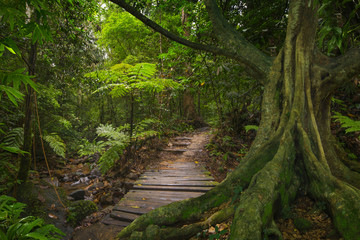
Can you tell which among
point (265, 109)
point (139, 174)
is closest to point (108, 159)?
point (139, 174)

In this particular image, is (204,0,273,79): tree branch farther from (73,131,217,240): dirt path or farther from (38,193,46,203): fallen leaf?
(38,193,46,203): fallen leaf

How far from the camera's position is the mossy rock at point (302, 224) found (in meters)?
1.93

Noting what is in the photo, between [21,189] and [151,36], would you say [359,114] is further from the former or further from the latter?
[151,36]

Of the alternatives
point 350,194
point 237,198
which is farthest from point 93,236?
point 350,194

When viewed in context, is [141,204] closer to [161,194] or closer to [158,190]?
[161,194]

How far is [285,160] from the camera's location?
99.3 inches

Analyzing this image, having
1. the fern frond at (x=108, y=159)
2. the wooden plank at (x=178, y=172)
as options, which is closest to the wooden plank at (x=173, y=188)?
the wooden plank at (x=178, y=172)

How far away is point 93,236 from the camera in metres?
3.17

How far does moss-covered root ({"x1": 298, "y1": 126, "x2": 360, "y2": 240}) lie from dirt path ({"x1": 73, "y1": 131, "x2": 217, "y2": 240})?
2.30 metres

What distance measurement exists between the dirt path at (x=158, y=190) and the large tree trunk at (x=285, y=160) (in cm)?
100

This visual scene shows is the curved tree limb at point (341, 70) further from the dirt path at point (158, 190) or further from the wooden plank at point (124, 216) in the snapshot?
the wooden plank at point (124, 216)

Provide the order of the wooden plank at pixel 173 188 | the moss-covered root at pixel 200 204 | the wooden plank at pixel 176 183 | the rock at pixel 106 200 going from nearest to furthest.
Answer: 1. the moss-covered root at pixel 200 204
2. the wooden plank at pixel 173 188
3. the wooden plank at pixel 176 183
4. the rock at pixel 106 200

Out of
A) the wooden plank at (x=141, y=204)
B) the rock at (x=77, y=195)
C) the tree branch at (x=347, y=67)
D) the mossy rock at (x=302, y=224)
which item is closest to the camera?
the mossy rock at (x=302, y=224)

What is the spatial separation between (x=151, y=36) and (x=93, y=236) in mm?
11743
